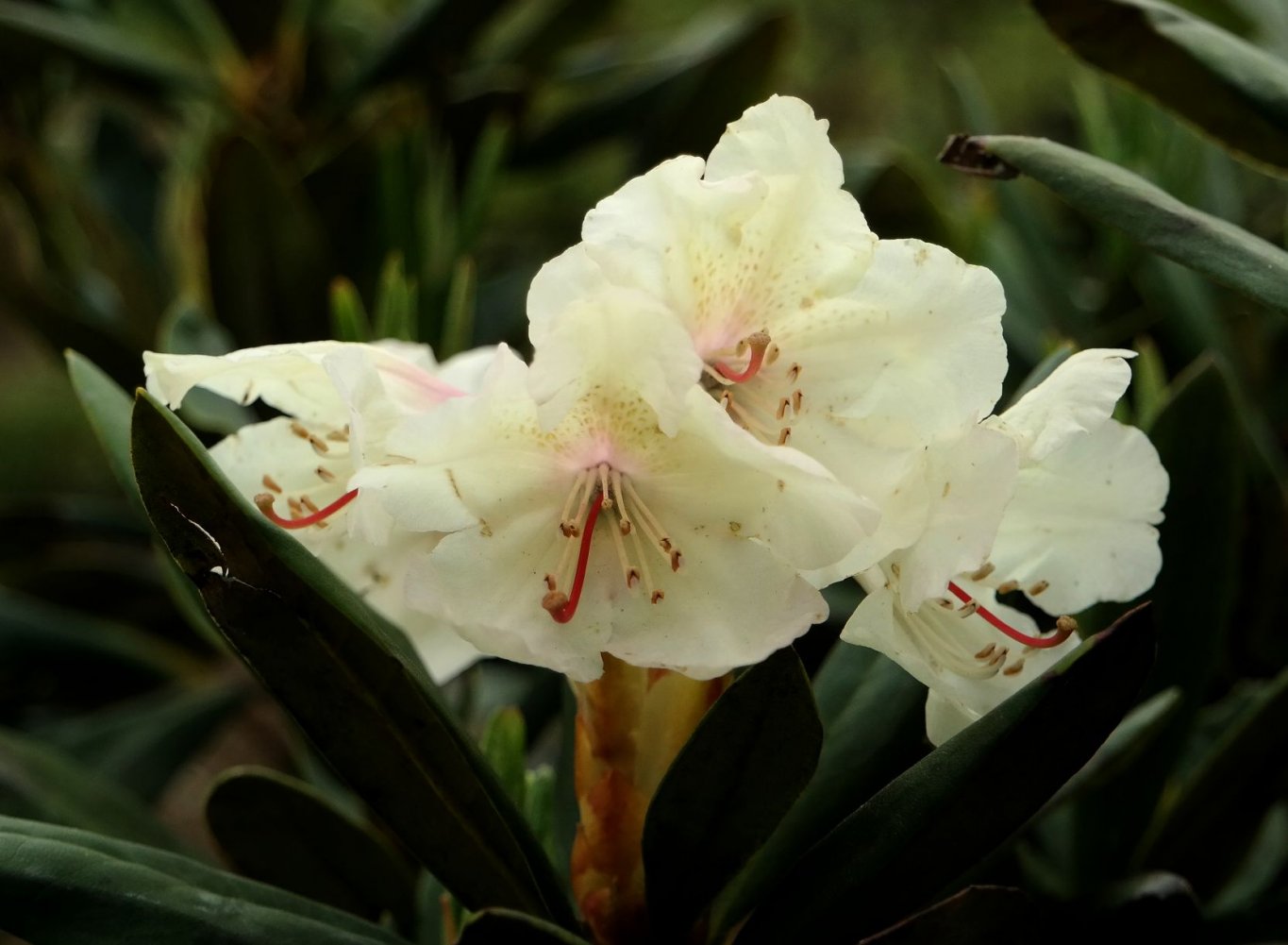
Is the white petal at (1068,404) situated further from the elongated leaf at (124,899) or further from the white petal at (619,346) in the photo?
the elongated leaf at (124,899)

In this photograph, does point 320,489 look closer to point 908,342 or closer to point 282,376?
point 282,376

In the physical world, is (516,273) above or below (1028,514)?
below

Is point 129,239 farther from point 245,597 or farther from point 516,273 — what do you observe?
point 245,597

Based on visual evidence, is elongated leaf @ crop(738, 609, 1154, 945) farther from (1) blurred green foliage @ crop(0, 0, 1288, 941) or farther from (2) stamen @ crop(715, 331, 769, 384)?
(2) stamen @ crop(715, 331, 769, 384)

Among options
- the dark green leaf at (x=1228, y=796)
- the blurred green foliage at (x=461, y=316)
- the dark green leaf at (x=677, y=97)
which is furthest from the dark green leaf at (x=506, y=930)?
the dark green leaf at (x=677, y=97)

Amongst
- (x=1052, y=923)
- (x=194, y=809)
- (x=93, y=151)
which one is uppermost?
Answer: (x=1052, y=923)

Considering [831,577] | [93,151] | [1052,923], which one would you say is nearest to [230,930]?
[831,577]

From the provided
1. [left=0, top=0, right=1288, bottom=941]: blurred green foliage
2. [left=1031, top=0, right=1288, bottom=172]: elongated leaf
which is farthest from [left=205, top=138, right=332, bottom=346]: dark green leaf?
[left=1031, top=0, right=1288, bottom=172]: elongated leaf

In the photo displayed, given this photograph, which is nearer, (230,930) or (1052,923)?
(230,930)
